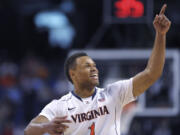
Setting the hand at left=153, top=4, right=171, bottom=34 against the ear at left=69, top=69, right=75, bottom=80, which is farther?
the ear at left=69, top=69, right=75, bottom=80

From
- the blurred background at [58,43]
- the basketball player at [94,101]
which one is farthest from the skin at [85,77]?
the blurred background at [58,43]

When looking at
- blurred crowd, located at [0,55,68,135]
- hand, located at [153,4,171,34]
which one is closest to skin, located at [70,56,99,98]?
hand, located at [153,4,171,34]

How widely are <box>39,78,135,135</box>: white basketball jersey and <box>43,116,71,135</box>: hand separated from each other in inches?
15.8

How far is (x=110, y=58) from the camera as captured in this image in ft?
36.6

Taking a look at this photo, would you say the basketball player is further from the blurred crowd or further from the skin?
the blurred crowd

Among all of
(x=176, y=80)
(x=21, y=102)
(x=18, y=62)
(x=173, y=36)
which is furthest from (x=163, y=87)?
(x=18, y=62)

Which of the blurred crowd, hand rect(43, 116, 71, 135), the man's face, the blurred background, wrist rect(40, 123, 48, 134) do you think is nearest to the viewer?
hand rect(43, 116, 71, 135)

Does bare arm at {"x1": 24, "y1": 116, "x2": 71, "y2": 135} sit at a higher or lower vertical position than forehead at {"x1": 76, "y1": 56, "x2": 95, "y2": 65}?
lower

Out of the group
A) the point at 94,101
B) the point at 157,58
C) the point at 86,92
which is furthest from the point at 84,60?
the point at 157,58

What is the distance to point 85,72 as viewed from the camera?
5379mm

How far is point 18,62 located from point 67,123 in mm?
10273

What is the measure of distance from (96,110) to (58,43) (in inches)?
425

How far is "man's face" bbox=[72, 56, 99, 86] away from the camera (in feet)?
17.5

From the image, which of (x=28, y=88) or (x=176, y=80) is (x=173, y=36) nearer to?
(x=176, y=80)
